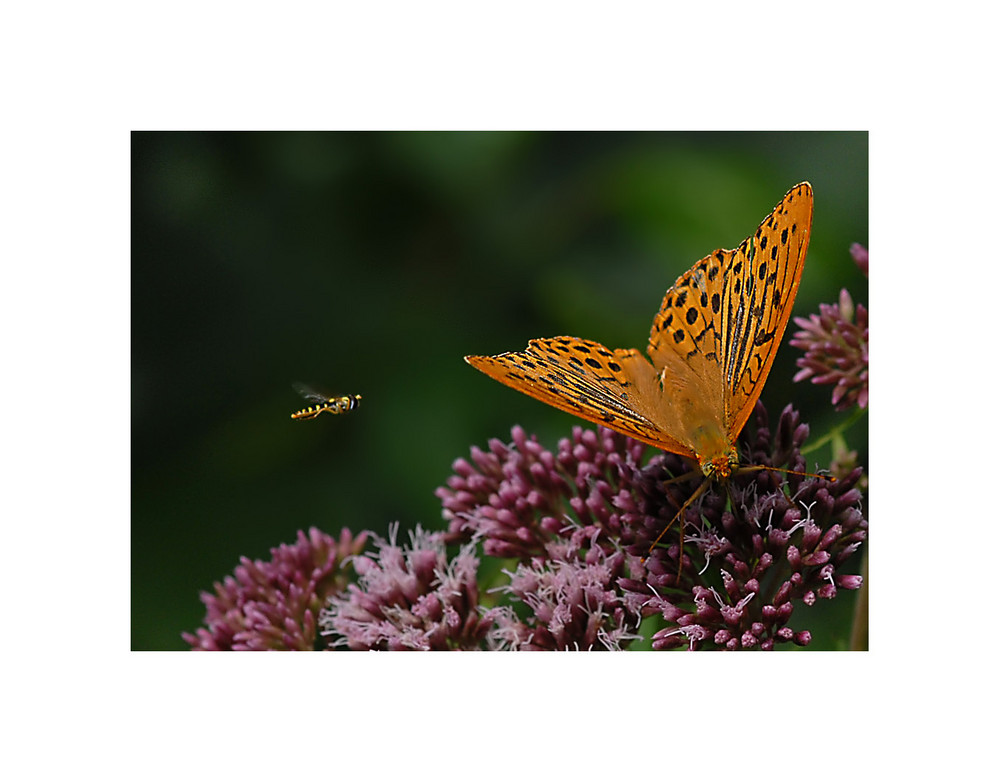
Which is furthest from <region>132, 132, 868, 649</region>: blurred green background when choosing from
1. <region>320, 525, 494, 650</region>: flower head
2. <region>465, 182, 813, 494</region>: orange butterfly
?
<region>465, 182, 813, 494</region>: orange butterfly

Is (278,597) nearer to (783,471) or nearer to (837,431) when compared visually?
(783,471)

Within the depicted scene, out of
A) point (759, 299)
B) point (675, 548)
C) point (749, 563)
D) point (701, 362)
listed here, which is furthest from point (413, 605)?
point (759, 299)

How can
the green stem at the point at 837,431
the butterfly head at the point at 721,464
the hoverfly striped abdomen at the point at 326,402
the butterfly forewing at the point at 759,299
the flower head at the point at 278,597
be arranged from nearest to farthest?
the butterfly forewing at the point at 759,299 < the butterfly head at the point at 721,464 < the green stem at the point at 837,431 < the flower head at the point at 278,597 < the hoverfly striped abdomen at the point at 326,402

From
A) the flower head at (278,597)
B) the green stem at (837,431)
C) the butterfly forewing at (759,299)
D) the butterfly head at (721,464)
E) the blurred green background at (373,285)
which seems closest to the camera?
the butterfly forewing at (759,299)

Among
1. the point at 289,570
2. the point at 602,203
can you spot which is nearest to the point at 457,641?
the point at 289,570

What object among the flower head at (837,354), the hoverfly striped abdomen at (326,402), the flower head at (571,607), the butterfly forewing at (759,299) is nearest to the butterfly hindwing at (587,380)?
the butterfly forewing at (759,299)

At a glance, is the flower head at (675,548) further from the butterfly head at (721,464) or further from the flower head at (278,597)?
the flower head at (278,597)
